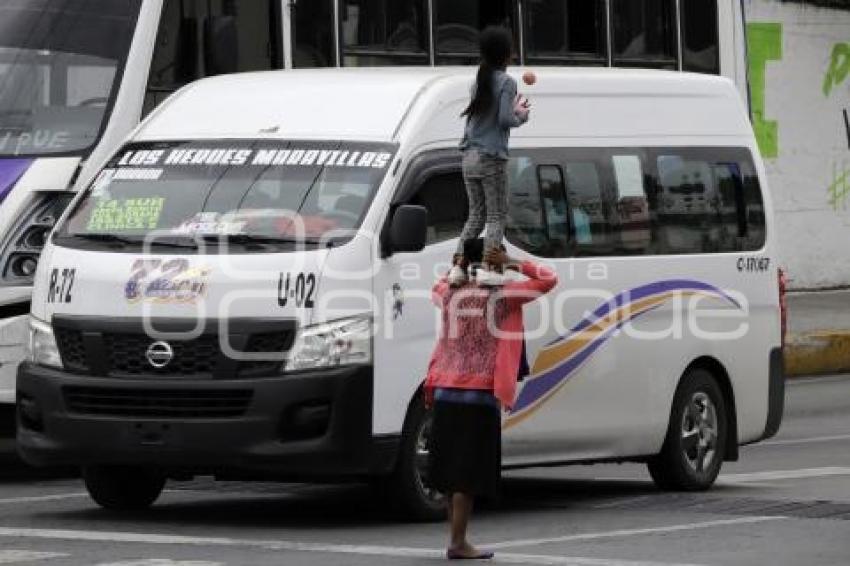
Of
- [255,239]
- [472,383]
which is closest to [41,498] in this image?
[255,239]

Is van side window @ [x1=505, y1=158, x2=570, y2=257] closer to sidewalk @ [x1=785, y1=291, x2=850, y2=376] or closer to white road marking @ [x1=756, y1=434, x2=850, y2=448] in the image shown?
white road marking @ [x1=756, y1=434, x2=850, y2=448]

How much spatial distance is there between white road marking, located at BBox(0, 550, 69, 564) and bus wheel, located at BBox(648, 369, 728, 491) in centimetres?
424

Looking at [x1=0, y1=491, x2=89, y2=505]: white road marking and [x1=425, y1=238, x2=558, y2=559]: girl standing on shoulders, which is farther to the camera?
[x1=0, y1=491, x2=89, y2=505]: white road marking

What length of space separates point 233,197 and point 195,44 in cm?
382

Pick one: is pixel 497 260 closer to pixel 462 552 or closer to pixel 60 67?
pixel 462 552

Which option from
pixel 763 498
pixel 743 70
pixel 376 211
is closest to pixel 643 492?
pixel 763 498

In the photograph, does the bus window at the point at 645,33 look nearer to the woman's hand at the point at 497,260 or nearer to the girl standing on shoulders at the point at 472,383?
the woman's hand at the point at 497,260

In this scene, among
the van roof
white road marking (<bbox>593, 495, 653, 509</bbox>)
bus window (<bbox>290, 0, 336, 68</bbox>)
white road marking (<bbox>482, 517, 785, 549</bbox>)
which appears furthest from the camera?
bus window (<bbox>290, 0, 336, 68</bbox>)

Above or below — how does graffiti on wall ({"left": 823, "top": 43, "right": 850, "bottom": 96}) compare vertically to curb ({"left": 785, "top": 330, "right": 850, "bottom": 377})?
above

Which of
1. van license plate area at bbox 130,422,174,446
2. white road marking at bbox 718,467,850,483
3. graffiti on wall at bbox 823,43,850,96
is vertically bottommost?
white road marking at bbox 718,467,850,483

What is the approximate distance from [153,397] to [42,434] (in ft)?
2.48

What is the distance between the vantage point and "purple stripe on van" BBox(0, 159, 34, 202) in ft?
50.7

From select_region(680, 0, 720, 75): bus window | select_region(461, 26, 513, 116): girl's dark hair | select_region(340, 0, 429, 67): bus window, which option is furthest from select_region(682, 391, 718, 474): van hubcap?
select_region(680, 0, 720, 75): bus window

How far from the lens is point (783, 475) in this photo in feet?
50.9
